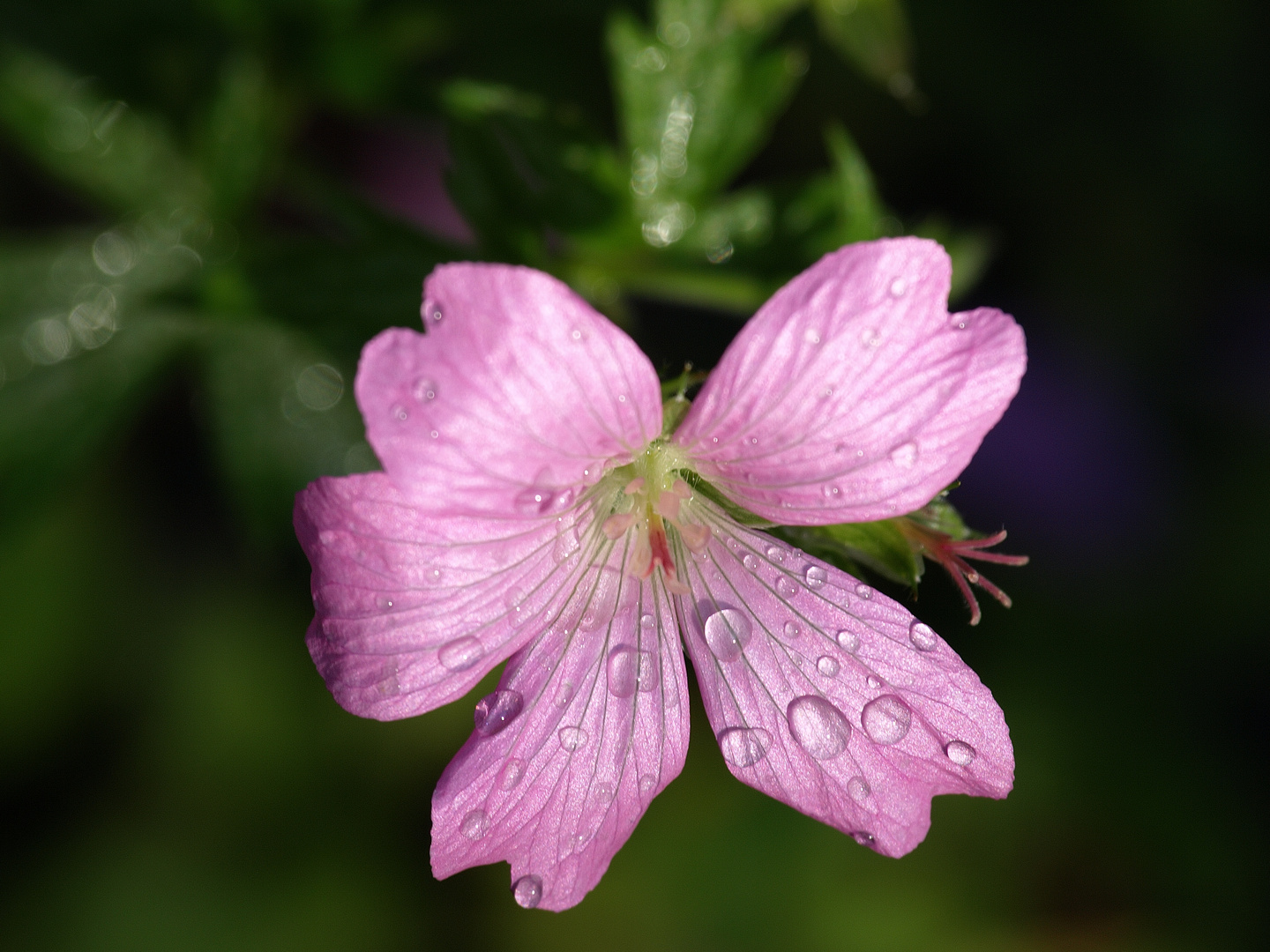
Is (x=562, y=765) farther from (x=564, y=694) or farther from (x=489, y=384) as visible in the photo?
(x=489, y=384)

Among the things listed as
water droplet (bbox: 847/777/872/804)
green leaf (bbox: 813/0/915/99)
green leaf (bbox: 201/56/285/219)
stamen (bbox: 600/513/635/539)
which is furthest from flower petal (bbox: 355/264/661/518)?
green leaf (bbox: 201/56/285/219)

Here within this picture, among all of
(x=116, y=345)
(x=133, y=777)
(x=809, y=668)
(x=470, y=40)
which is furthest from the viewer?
(x=133, y=777)

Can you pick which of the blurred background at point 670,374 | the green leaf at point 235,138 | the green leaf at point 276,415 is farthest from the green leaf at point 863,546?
the green leaf at point 235,138

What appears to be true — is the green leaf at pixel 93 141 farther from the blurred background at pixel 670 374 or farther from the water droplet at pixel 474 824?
the water droplet at pixel 474 824

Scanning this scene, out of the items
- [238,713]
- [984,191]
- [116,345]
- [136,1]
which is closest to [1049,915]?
[984,191]

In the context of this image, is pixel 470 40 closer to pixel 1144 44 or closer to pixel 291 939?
pixel 1144 44
